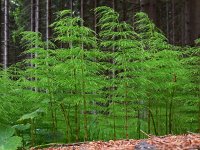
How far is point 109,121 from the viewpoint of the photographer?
7.57m

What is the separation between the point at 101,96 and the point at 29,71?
1.37 metres

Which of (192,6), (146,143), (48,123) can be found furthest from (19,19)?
(146,143)

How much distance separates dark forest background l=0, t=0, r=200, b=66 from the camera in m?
12.8

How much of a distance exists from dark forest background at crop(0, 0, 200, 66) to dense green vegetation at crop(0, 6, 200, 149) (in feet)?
9.99

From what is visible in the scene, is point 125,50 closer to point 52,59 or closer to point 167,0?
point 52,59

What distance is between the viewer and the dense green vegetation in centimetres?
636

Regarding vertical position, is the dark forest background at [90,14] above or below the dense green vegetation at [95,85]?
above

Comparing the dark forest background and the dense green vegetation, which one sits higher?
the dark forest background

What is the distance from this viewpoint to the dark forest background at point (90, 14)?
1277cm

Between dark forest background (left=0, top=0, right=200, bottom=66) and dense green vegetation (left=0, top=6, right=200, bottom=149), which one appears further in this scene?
dark forest background (left=0, top=0, right=200, bottom=66)

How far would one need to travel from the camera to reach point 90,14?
82.2 feet

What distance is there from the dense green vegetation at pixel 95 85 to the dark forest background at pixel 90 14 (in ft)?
9.99

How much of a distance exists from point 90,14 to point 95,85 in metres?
19.0

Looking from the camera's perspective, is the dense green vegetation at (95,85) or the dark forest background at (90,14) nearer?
the dense green vegetation at (95,85)
